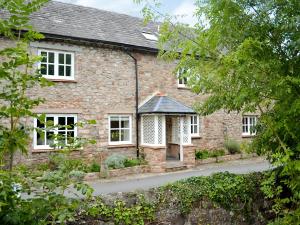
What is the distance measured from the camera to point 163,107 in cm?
1598

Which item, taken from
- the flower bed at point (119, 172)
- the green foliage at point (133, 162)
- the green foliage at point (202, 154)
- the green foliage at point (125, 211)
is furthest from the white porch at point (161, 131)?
the green foliage at point (125, 211)

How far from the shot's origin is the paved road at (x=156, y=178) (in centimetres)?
1118

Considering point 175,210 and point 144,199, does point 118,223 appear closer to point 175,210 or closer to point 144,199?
point 144,199

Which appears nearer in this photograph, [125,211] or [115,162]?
[125,211]

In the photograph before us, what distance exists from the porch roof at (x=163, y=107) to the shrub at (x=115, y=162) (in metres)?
2.78

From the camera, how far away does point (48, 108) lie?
1400 centimetres

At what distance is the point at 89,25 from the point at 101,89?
11.8ft

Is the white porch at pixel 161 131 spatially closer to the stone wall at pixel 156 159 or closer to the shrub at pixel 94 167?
the stone wall at pixel 156 159

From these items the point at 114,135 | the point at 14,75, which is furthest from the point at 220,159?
the point at 14,75

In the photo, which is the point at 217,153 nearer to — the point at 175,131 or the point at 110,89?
the point at 175,131

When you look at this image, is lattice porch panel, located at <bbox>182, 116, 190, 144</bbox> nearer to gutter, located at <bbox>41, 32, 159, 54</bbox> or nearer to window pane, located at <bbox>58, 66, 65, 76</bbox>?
gutter, located at <bbox>41, 32, 159, 54</bbox>

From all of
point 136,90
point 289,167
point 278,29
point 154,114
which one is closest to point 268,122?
point 289,167

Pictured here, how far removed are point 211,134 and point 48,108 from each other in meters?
9.94

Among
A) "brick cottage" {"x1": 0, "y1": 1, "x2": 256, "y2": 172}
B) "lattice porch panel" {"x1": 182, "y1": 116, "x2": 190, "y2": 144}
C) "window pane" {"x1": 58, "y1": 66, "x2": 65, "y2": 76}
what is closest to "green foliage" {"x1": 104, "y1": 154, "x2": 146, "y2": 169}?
"brick cottage" {"x1": 0, "y1": 1, "x2": 256, "y2": 172}
